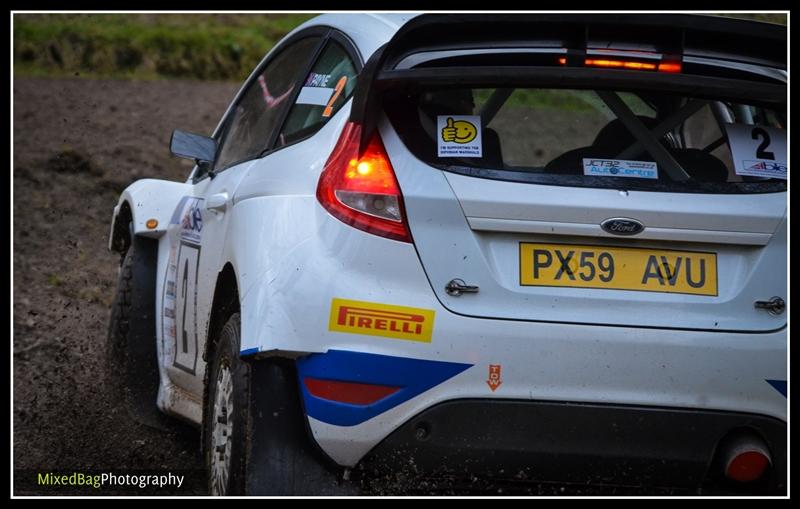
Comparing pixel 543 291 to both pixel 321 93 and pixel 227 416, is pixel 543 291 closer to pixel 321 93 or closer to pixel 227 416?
pixel 227 416

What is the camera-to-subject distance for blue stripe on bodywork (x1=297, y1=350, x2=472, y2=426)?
419 cm

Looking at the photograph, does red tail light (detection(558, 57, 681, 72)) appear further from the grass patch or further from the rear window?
the grass patch

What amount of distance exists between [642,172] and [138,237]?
2.98 metres

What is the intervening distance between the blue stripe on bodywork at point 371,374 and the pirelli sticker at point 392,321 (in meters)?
0.07

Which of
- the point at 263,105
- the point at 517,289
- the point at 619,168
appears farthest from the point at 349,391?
the point at 263,105

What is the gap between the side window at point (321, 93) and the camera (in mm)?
4922

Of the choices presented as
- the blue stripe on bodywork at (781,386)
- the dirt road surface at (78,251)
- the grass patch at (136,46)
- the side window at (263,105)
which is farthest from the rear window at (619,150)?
the grass patch at (136,46)

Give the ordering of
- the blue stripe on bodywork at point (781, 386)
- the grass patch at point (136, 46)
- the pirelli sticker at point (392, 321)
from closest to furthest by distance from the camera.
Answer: the pirelli sticker at point (392, 321) → the blue stripe on bodywork at point (781, 386) → the grass patch at point (136, 46)

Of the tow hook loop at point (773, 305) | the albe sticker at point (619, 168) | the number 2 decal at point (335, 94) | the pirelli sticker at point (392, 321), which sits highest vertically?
the number 2 decal at point (335, 94)

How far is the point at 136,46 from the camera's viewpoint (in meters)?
19.0

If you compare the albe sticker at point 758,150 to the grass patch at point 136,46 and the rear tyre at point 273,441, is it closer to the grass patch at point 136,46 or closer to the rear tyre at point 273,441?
the rear tyre at point 273,441

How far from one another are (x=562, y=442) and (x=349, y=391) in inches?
26.0
